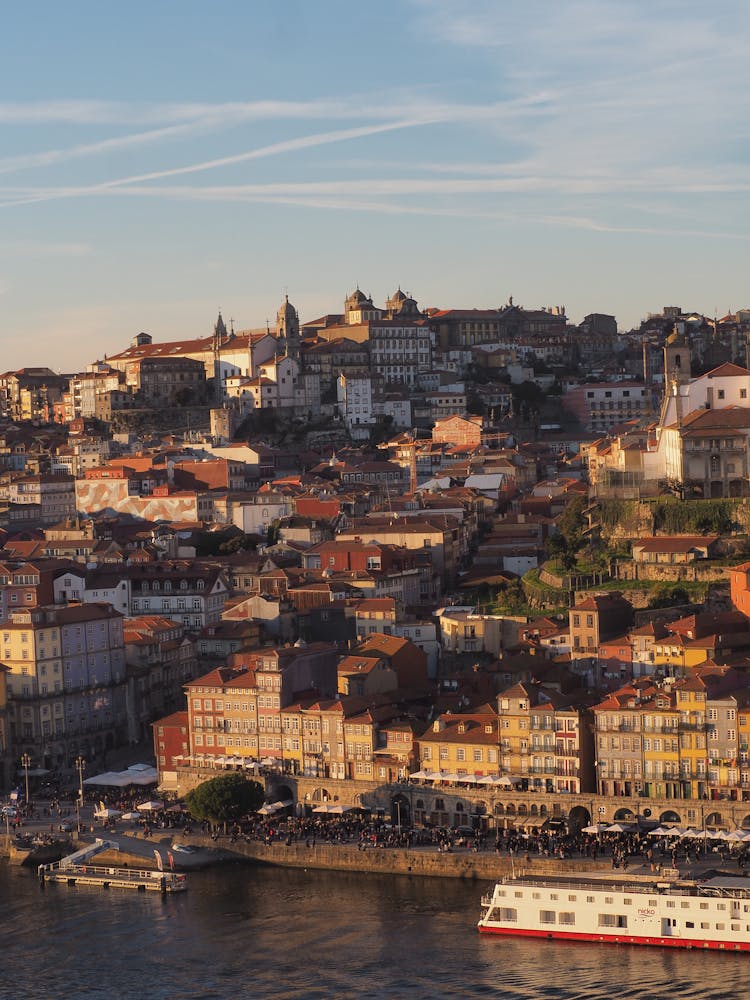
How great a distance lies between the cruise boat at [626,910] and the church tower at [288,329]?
257 ft

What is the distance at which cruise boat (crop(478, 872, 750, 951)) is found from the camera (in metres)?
43.5

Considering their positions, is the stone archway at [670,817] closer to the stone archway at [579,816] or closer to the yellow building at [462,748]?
the stone archway at [579,816]

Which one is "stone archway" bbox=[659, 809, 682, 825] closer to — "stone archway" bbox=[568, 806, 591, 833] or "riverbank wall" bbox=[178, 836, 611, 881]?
"stone archway" bbox=[568, 806, 591, 833]

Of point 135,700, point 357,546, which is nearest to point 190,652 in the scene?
point 135,700

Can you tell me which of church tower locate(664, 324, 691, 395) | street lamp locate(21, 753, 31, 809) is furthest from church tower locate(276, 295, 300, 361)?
street lamp locate(21, 753, 31, 809)

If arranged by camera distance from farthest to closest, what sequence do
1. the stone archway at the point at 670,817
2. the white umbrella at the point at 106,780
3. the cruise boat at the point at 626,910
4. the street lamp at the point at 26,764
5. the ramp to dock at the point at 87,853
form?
the street lamp at the point at 26,764, the white umbrella at the point at 106,780, the ramp to dock at the point at 87,853, the stone archway at the point at 670,817, the cruise boat at the point at 626,910

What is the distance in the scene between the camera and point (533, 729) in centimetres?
5284

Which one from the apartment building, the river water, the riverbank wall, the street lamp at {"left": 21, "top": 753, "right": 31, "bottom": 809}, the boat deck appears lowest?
the river water

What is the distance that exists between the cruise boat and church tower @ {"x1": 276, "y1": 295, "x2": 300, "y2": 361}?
78216 millimetres

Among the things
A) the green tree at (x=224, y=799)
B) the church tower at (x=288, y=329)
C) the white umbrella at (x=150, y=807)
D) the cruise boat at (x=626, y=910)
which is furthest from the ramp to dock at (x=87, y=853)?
the church tower at (x=288, y=329)

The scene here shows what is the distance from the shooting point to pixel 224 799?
176 ft

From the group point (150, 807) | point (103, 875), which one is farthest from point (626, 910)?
point (150, 807)

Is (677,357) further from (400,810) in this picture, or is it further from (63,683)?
(400,810)

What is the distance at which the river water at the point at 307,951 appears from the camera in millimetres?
41469
